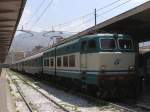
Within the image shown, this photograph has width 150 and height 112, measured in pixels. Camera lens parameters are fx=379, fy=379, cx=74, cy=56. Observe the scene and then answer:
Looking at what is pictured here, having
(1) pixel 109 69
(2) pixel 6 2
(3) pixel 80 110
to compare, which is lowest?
(3) pixel 80 110

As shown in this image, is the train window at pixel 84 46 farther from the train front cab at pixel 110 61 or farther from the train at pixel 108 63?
the train front cab at pixel 110 61

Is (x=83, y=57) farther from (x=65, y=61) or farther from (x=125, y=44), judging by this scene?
(x=65, y=61)

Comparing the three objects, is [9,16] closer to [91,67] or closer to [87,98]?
[91,67]

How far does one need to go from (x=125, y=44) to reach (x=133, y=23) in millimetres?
2351

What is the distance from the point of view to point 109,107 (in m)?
15.1

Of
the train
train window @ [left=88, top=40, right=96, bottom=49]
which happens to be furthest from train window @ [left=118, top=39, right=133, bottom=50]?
train window @ [left=88, top=40, right=96, bottom=49]

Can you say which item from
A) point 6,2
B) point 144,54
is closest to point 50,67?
point 144,54

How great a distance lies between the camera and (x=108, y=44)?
17000 millimetres

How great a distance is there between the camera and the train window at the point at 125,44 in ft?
56.4

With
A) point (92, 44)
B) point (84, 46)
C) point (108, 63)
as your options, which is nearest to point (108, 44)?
point (92, 44)

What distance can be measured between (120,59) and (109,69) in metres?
0.68

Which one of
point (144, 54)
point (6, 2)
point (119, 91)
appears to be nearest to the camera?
point (6, 2)

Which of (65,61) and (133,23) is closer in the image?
(133,23)

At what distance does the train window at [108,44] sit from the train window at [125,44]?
33cm
